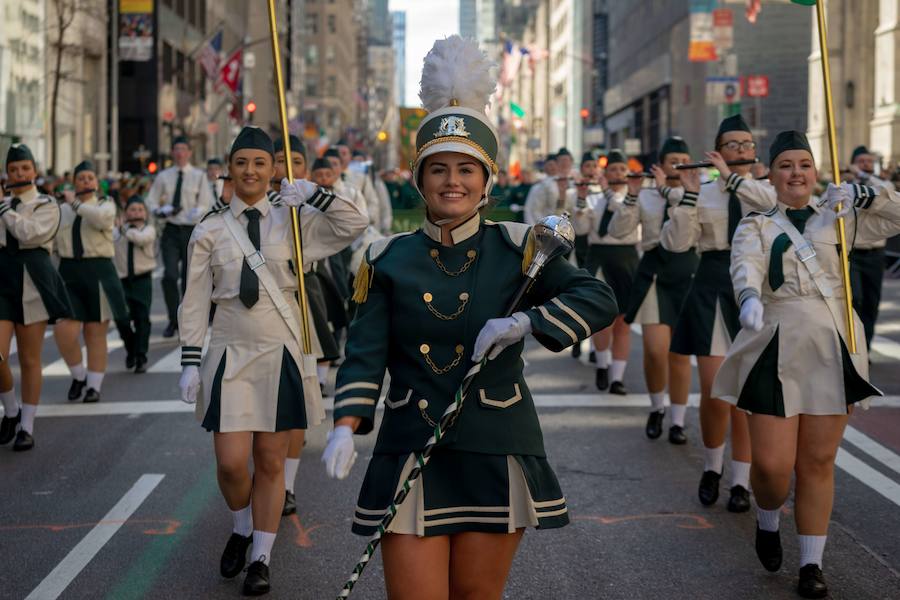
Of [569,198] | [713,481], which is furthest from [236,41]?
[713,481]

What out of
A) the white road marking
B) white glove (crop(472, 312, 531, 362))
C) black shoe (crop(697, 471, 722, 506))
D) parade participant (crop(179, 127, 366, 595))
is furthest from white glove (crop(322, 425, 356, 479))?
black shoe (crop(697, 471, 722, 506))

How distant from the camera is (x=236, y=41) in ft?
277

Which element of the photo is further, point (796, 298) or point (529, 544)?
point (529, 544)

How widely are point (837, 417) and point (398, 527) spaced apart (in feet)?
8.98

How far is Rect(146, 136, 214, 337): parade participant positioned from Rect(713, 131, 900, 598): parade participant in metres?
10.6

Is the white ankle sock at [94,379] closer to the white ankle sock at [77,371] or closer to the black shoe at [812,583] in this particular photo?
the white ankle sock at [77,371]

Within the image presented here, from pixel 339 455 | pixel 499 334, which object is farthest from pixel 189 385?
pixel 499 334

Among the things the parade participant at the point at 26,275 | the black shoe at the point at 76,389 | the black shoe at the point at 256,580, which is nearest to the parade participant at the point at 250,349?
the black shoe at the point at 256,580

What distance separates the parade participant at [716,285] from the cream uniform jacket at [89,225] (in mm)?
5333

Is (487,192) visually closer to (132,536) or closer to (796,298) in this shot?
(796,298)

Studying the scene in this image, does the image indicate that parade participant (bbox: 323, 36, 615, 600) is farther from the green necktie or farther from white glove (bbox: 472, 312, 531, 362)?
the green necktie

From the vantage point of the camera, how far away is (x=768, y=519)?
5.79 metres

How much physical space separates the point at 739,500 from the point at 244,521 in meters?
2.98

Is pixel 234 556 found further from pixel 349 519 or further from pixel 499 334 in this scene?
pixel 499 334
